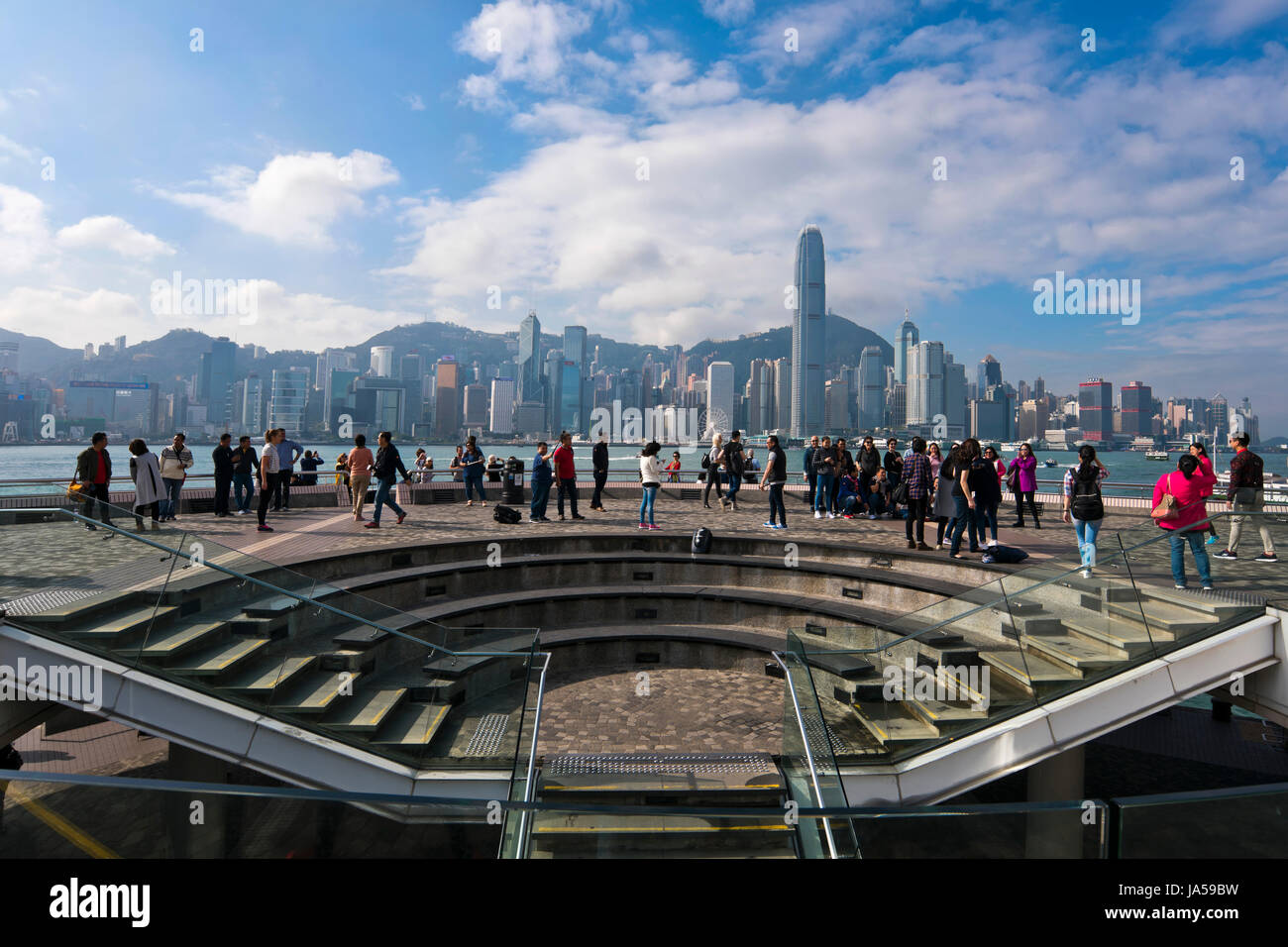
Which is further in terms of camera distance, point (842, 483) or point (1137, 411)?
point (1137, 411)

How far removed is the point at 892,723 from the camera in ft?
18.7

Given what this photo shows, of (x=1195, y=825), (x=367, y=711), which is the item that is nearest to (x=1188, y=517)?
(x=1195, y=825)

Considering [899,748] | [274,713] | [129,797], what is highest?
[129,797]

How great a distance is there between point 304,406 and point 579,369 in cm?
7311

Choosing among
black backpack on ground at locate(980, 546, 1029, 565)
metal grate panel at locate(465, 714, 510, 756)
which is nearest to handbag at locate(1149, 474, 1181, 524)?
black backpack on ground at locate(980, 546, 1029, 565)

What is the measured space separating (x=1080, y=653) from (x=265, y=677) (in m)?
7.42

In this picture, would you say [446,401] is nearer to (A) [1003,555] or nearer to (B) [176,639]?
(A) [1003,555]

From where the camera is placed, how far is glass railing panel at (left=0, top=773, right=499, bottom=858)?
2.50 m

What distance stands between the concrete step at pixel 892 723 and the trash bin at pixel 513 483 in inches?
422

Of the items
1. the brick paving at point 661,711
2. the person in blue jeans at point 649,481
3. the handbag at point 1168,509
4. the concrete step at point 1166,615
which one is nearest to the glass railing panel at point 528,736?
the brick paving at point 661,711
